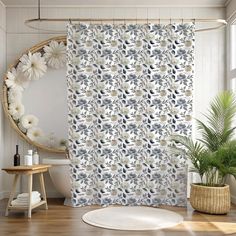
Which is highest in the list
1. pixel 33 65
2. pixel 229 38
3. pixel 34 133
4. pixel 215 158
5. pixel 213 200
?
pixel 229 38

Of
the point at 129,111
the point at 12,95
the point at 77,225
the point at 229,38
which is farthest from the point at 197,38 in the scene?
the point at 77,225

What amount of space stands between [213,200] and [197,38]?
7.93ft

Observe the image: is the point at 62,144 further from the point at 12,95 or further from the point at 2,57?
the point at 2,57

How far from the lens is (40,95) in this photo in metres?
5.28

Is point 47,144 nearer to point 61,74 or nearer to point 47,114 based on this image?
point 47,114

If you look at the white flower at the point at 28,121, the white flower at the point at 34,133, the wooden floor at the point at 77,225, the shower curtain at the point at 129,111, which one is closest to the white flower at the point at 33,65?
the white flower at the point at 28,121

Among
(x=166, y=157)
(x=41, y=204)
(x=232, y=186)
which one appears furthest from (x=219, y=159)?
(x=41, y=204)

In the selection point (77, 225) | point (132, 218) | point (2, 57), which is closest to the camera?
point (77, 225)

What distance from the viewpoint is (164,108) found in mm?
4328

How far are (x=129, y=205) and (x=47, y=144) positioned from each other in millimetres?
1525

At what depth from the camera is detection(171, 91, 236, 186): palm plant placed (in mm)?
4078

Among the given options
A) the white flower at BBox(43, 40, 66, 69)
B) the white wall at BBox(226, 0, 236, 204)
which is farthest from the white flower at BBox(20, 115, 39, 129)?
the white wall at BBox(226, 0, 236, 204)

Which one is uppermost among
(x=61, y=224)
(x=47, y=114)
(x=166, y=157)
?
(x=47, y=114)

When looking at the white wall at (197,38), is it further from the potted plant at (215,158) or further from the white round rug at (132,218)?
the white round rug at (132,218)
